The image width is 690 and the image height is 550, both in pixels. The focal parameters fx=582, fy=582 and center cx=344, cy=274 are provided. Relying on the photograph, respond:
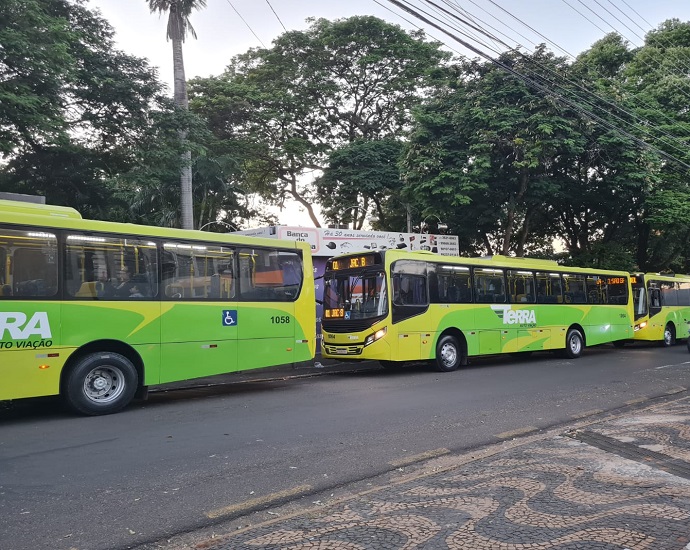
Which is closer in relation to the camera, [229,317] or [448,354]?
[229,317]

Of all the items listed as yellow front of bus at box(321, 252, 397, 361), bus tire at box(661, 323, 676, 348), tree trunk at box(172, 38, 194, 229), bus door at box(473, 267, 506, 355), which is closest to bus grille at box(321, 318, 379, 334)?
yellow front of bus at box(321, 252, 397, 361)

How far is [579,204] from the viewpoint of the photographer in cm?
2662

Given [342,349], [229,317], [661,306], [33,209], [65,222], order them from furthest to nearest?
[661,306]
[342,349]
[229,317]
[33,209]
[65,222]

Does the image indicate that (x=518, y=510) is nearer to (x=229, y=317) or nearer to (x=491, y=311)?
(x=229, y=317)

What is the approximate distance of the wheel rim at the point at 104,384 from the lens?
29.0ft

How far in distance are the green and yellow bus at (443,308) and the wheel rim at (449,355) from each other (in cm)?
3

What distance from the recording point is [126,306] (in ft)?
30.4

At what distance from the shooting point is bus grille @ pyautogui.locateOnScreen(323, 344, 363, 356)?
538 inches

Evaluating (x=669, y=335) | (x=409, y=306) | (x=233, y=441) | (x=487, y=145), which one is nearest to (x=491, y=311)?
(x=409, y=306)

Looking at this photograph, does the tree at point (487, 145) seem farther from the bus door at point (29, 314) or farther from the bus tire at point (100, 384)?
the bus door at point (29, 314)

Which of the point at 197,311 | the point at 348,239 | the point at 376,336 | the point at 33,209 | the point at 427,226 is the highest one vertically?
the point at 427,226

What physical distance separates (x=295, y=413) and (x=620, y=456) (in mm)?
4529

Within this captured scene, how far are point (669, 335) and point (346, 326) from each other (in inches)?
661

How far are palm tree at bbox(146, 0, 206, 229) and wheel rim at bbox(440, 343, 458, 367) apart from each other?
8.17 meters
